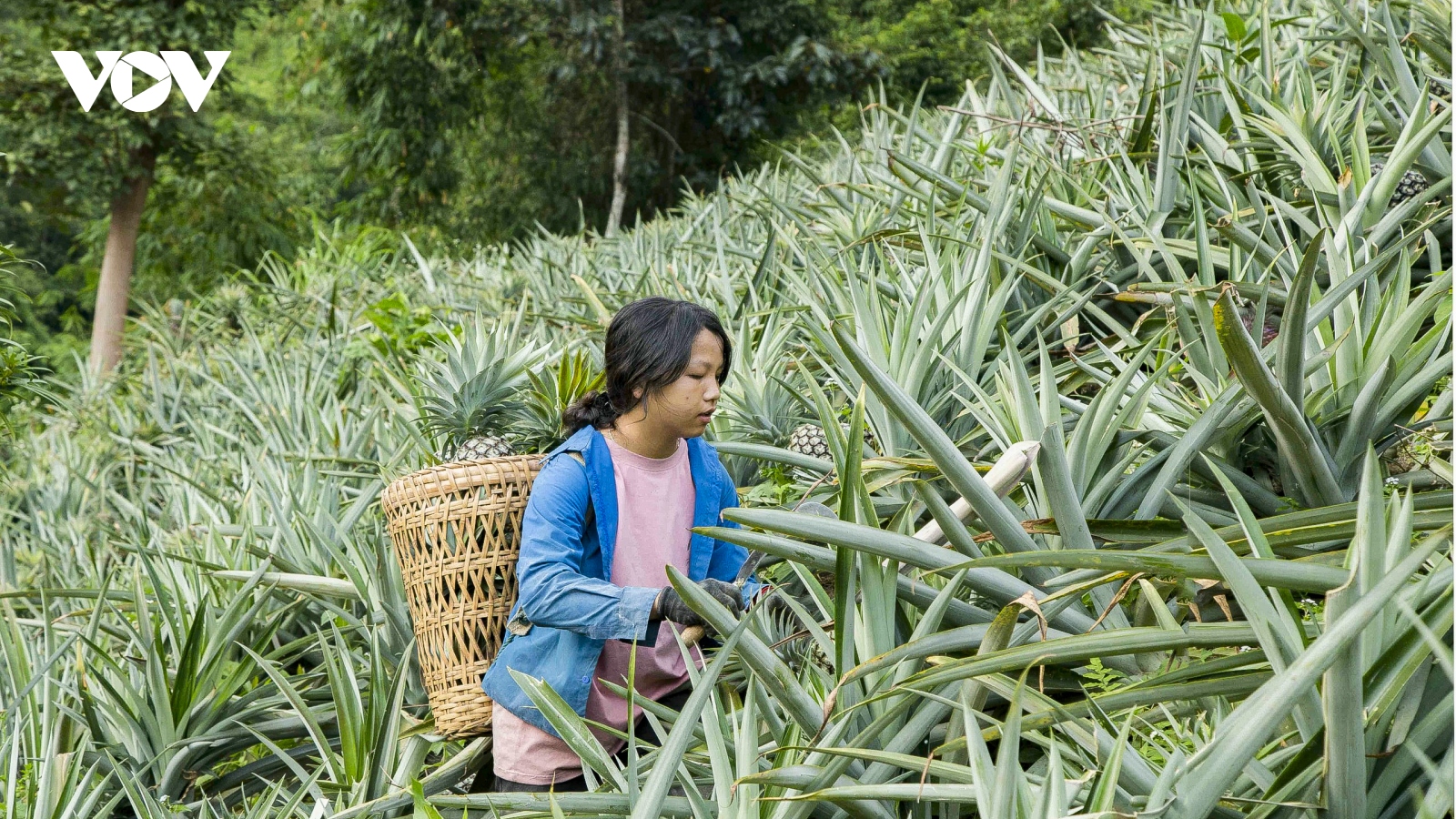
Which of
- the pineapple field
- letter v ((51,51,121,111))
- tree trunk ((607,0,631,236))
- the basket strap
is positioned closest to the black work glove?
the pineapple field

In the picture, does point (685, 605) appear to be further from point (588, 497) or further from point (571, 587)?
point (588, 497)

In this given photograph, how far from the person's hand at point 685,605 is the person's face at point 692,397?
0.31m

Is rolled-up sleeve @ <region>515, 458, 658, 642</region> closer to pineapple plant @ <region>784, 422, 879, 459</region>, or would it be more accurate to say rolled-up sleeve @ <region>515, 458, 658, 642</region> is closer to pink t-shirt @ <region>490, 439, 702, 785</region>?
pink t-shirt @ <region>490, 439, 702, 785</region>

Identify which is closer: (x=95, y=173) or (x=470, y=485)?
(x=470, y=485)

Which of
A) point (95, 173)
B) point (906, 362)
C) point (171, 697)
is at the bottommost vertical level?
point (171, 697)

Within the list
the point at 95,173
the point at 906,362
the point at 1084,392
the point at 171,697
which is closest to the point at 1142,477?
the point at 906,362

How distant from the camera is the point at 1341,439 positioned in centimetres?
214

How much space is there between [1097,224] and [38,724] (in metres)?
2.75

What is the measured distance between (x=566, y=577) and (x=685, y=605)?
0.23 m

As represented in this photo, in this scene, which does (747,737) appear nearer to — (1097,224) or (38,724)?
(38,724)

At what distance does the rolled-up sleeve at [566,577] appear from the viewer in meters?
2.05

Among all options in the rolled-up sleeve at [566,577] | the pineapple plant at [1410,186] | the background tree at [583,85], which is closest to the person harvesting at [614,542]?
the rolled-up sleeve at [566,577]

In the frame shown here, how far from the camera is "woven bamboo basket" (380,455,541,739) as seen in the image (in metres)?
2.25

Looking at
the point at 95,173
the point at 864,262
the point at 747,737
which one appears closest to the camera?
the point at 747,737
